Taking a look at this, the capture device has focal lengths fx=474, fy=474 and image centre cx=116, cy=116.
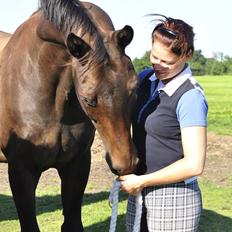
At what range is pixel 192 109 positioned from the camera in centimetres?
232

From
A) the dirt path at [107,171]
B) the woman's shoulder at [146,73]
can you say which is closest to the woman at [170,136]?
the woman's shoulder at [146,73]

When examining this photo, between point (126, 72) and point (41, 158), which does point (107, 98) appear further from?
point (41, 158)

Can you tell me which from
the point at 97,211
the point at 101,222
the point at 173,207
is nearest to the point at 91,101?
the point at 173,207

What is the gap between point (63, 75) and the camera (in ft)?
10.7

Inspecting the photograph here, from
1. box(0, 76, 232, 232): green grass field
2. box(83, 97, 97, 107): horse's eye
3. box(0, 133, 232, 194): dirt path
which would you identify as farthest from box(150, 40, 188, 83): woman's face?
box(0, 133, 232, 194): dirt path

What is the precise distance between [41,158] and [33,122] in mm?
281

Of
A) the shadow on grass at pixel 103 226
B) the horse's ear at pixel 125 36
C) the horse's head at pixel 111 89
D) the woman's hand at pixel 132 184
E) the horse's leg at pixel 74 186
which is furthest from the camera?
the shadow on grass at pixel 103 226

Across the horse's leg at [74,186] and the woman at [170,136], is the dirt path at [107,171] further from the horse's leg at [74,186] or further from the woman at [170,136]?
the woman at [170,136]

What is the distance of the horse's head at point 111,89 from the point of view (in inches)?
98.7

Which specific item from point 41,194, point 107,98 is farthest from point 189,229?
point 41,194

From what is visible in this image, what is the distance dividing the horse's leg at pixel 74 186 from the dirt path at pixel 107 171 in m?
2.30

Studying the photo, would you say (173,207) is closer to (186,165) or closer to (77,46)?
(186,165)

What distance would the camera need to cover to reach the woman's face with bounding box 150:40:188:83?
2.40 meters

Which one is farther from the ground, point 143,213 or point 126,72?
point 126,72
